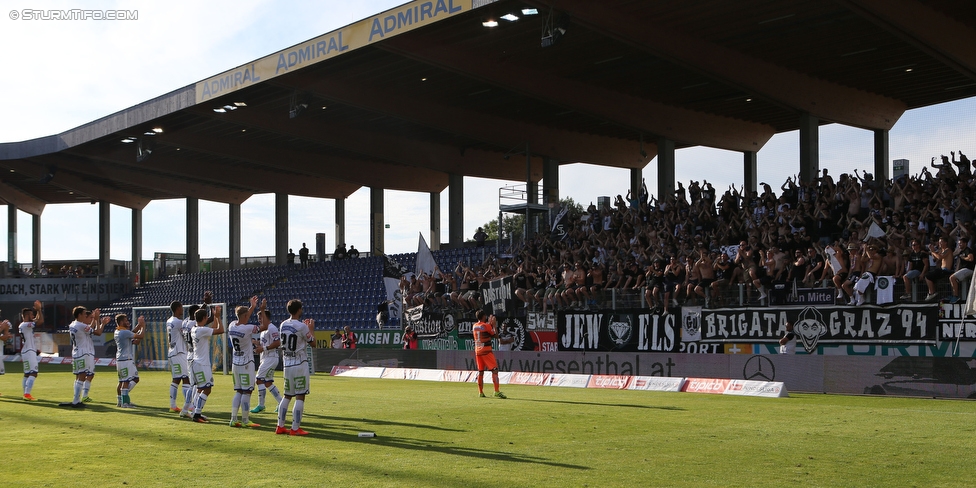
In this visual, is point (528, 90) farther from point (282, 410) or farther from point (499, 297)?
point (282, 410)

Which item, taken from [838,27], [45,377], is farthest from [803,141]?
[45,377]

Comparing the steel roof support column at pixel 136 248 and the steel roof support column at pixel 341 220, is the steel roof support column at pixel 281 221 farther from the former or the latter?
the steel roof support column at pixel 136 248

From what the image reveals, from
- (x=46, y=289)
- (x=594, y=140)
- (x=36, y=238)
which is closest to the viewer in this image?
(x=594, y=140)

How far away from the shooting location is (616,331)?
2838 cm

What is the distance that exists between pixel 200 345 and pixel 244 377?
1.50 meters

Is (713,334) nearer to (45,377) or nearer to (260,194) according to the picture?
(45,377)

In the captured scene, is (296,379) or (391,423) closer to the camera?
(296,379)

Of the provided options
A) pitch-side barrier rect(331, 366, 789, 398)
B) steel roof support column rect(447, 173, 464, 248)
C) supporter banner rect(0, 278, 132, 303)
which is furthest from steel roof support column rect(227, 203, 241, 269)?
pitch-side barrier rect(331, 366, 789, 398)

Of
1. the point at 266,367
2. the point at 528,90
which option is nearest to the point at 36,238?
the point at 528,90

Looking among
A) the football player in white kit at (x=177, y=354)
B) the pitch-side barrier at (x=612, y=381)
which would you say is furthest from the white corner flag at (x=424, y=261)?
the football player in white kit at (x=177, y=354)

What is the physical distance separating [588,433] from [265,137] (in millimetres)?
34970

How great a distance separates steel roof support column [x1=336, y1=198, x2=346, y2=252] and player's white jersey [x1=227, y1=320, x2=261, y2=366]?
42118 mm

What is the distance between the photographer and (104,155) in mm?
48781

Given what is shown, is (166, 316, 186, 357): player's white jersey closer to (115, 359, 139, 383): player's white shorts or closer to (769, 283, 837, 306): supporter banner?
(115, 359, 139, 383): player's white shorts
